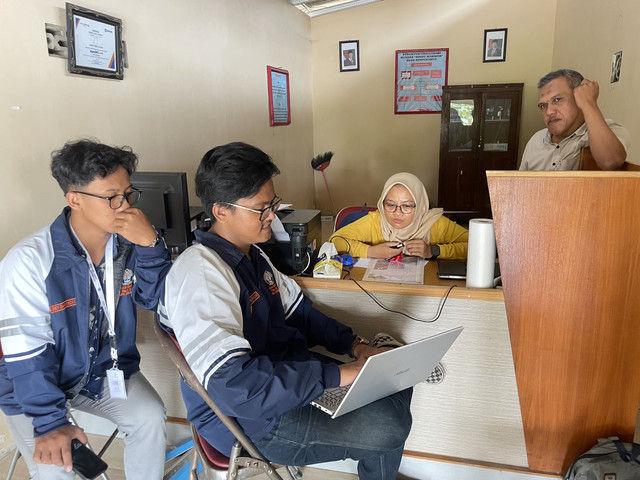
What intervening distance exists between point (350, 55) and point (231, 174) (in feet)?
17.5

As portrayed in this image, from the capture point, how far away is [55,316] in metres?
1.30

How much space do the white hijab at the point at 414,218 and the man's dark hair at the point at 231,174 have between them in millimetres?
1038

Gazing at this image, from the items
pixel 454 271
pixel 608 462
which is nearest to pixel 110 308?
pixel 454 271

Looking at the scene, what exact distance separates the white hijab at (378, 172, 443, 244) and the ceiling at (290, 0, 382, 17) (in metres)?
4.03

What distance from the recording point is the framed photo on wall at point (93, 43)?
2102 millimetres

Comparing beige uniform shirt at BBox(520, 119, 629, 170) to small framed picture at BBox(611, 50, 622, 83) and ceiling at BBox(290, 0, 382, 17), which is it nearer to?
small framed picture at BBox(611, 50, 622, 83)

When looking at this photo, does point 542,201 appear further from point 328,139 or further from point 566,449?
point 328,139

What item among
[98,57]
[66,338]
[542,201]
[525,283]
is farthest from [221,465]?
[98,57]

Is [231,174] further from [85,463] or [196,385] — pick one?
[85,463]

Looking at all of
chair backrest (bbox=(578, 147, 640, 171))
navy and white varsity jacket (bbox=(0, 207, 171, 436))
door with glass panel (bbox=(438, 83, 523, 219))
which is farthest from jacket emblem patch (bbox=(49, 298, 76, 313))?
door with glass panel (bbox=(438, 83, 523, 219))

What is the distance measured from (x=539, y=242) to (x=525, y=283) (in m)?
0.14

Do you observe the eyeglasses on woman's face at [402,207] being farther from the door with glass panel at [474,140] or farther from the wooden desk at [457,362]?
the door with glass panel at [474,140]

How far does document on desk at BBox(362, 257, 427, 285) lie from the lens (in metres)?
1.72

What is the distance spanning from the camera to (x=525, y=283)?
1.49 meters
